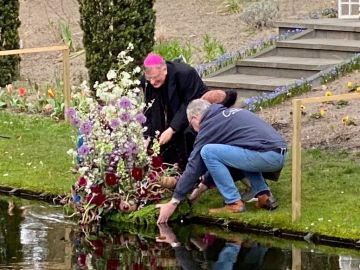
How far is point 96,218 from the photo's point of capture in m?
10.1

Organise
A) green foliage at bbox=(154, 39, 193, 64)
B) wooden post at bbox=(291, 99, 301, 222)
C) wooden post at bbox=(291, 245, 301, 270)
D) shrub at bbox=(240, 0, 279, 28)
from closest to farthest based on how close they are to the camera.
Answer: wooden post at bbox=(291, 245, 301, 270) → wooden post at bbox=(291, 99, 301, 222) → green foliage at bbox=(154, 39, 193, 64) → shrub at bbox=(240, 0, 279, 28)

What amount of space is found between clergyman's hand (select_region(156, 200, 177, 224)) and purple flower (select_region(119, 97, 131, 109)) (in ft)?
2.89

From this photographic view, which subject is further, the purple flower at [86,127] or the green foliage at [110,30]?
the green foliage at [110,30]

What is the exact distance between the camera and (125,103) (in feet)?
32.1

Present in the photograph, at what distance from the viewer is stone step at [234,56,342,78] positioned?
49.6 feet

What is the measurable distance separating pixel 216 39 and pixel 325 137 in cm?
603

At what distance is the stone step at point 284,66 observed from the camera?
1513 centimetres

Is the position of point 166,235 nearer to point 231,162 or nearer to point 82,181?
point 231,162

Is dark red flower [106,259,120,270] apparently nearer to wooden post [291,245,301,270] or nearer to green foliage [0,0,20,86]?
wooden post [291,245,301,270]

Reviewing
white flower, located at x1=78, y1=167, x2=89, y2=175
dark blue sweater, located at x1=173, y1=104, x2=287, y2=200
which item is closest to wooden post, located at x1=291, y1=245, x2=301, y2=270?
dark blue sweater, located at x1=173, y1=104, x2=287, y2=200

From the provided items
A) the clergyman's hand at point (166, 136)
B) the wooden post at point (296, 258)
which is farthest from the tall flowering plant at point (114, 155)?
the wooden post at point (296, 258)

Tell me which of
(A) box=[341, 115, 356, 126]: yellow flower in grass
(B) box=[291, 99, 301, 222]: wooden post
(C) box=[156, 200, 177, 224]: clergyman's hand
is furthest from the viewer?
(A) box=[341, 115, 356, 126]: yellow flower in grass

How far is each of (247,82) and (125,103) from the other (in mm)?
5338

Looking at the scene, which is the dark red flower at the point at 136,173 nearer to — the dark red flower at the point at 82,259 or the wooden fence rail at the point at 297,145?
the dark red flower at the point at 82,259
